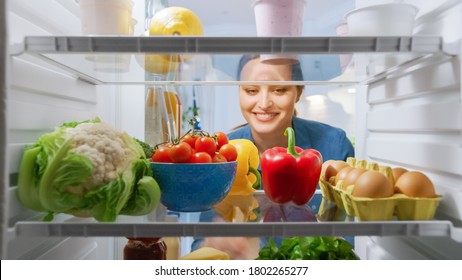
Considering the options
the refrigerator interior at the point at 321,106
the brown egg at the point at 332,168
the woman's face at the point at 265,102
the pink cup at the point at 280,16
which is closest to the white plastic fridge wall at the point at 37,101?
the refrigerator interior at the point at 321,106

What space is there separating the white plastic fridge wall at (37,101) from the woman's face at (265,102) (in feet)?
2.31

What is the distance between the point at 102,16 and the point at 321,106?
114 cm

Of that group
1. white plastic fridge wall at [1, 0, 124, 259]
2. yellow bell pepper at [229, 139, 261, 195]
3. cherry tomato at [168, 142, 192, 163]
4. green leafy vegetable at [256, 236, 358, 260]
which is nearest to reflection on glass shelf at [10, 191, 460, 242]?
white plastic fridge wall at [1, 0, 124, 259]

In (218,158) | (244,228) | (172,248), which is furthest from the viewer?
(172,248)

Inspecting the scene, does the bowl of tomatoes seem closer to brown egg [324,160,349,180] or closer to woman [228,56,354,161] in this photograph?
brown egg [324,160,349,180]

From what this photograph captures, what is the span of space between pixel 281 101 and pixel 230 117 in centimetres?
25

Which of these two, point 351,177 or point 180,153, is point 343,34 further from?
point 180,153

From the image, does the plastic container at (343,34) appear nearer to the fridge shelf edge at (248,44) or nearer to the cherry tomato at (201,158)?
the fridge shelf edge at (248,44)

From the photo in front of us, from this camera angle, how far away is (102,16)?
104 cm

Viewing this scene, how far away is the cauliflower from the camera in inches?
36.9

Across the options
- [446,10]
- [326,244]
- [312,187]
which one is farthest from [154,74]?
[446,10]

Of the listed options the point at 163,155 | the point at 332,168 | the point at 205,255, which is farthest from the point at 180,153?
the point at 332,168

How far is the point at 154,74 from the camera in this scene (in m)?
1.48

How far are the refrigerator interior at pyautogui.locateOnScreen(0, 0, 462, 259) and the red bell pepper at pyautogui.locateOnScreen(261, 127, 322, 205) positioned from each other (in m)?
0.28
